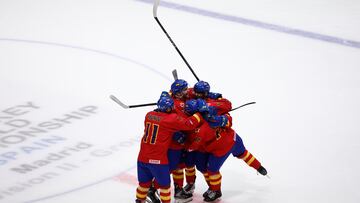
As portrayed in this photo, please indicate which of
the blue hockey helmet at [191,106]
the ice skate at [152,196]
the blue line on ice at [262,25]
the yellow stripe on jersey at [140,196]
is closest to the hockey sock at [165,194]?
the yellow stripe on jersey at [140,196]

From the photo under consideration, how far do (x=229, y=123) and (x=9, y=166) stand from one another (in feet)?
5.66

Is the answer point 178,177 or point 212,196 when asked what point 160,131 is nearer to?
point 178,177

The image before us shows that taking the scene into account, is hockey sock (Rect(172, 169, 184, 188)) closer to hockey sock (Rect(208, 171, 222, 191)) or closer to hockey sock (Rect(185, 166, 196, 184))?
hockey sock (Rect(185, 166, 196, 184))

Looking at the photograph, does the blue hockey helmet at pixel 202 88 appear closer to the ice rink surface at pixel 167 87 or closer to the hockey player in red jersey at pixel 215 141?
the hockey player in red jersey at pixel 215 141

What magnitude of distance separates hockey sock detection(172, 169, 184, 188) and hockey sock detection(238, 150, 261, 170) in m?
0.44

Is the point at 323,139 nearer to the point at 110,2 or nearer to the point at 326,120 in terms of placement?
the point at 326,120

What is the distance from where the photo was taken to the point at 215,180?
559 cm

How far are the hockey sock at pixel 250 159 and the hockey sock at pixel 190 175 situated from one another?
1.14 feet

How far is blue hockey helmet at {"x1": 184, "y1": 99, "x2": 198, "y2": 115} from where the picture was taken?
209 inches

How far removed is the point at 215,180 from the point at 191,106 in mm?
598

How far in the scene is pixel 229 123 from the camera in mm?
5531

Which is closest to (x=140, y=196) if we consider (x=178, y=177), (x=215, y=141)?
(x=178, y=177)

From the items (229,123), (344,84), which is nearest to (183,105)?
(229,123)

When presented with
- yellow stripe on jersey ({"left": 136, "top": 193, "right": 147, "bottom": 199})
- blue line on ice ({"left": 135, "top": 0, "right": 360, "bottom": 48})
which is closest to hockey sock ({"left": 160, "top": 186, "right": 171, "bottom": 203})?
yellow stripe on jersey ({"left": 136, "top": 193, "right": 147, "bottom": 199})
